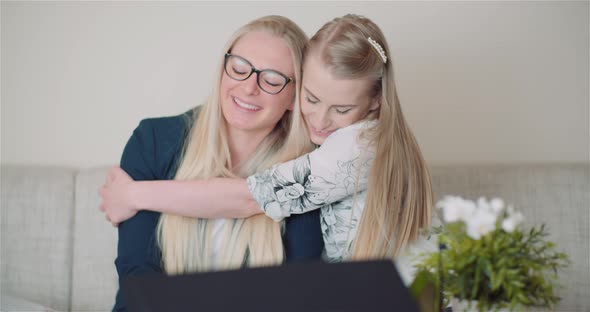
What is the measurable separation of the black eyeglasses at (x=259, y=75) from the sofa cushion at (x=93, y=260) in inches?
32.9

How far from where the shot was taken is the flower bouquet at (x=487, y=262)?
1.24m

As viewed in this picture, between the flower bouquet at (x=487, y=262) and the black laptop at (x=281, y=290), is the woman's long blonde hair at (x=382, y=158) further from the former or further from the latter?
the black laptop at (x=281, y=290)

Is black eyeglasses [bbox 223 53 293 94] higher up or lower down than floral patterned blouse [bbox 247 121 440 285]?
higher up

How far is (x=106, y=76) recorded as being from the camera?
2670 mm

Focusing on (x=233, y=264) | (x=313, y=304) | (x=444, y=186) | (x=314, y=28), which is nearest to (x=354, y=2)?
(x=314, y=28)

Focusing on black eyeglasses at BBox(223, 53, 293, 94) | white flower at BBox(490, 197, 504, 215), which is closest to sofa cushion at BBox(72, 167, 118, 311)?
black eyeglasses at BBox(223, 53, 293, 94)

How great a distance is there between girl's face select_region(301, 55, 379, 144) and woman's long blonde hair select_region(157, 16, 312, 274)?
10 cm

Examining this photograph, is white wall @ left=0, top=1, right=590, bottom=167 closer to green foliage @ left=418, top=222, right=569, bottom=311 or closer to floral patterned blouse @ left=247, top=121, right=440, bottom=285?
floral patterned blouse @ left=247, top=121, right=440, bottom=285

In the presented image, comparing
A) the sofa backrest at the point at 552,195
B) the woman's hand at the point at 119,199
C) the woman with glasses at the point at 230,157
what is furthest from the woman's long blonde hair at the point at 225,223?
the sofa backrest at the point at 552,195

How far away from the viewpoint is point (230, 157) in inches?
85.7

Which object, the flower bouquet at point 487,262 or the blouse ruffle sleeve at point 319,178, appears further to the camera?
the blouse ruffle sleeve at point 319,178

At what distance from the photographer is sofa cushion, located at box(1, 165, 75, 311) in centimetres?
248

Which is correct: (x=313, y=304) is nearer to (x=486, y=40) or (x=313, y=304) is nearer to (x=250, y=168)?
(x=250, y=168)

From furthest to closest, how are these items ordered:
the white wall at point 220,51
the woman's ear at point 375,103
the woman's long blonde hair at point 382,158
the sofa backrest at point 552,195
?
the white wall at point 220,51
the sofa backrest at point 552,195
the woman's ear at point 375,103
the woman's long blonde hair at point 382,158
